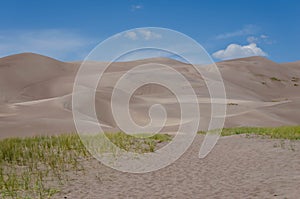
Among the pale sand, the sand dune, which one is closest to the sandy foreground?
the pale sand

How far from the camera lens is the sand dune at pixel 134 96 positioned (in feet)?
110

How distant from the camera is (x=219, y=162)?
1298 cm

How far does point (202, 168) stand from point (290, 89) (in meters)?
73.1

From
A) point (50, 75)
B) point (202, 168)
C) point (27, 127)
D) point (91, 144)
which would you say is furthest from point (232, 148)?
point (50, 75)

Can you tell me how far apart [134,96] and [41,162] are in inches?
1644

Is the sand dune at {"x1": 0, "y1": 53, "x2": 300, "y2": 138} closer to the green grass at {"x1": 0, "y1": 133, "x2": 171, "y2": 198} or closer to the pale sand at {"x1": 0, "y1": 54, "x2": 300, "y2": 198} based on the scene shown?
the pale sand at {"x1": 0, "y1": 54, "x2": 300, "y2": 198}

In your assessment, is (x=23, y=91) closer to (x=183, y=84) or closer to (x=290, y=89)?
(x=183, y=84)

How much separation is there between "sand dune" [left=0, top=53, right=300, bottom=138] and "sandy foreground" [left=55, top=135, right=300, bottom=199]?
51.0 ft

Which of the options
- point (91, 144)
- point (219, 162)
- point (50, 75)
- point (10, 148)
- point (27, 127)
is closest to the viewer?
point (219, 162)

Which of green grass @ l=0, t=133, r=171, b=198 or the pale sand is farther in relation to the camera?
green grass @ l=0, t=133, r=171, b=198

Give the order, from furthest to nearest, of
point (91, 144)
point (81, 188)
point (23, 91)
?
point (23, 91)
point (91, 144)
point (81, 188)

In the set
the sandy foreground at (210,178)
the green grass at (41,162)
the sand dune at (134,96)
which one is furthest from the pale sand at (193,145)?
the green grass at (41,162)

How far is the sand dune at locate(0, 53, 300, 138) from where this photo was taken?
3366 cm

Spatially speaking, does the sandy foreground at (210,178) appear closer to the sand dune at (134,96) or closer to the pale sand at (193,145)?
the pale sand at (193,145)
